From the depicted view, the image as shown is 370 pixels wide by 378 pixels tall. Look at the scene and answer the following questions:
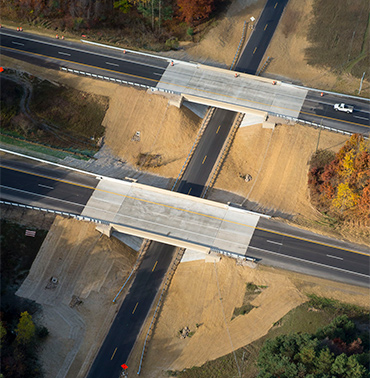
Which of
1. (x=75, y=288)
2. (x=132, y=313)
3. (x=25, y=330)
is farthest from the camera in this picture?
(x=75, y=288)

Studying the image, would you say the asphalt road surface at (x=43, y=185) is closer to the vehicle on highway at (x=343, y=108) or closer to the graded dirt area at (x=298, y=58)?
the graded dirt area at (x=298, y=58)

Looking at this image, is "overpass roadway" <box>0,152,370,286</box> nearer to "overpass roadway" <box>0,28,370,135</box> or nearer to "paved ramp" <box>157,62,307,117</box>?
"overpass roadway" <box>0,28,370,135</box>

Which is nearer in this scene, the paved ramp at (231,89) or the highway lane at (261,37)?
the paved ramp at (231,89)

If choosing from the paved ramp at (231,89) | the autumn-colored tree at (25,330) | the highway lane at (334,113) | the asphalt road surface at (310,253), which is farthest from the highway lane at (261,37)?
the autumn-colored tree at (25,330)

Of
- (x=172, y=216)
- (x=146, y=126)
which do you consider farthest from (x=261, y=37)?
(x=172, y=216)

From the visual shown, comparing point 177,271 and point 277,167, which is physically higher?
point 277,167

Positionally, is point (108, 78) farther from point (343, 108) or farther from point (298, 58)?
point (343, 108)
